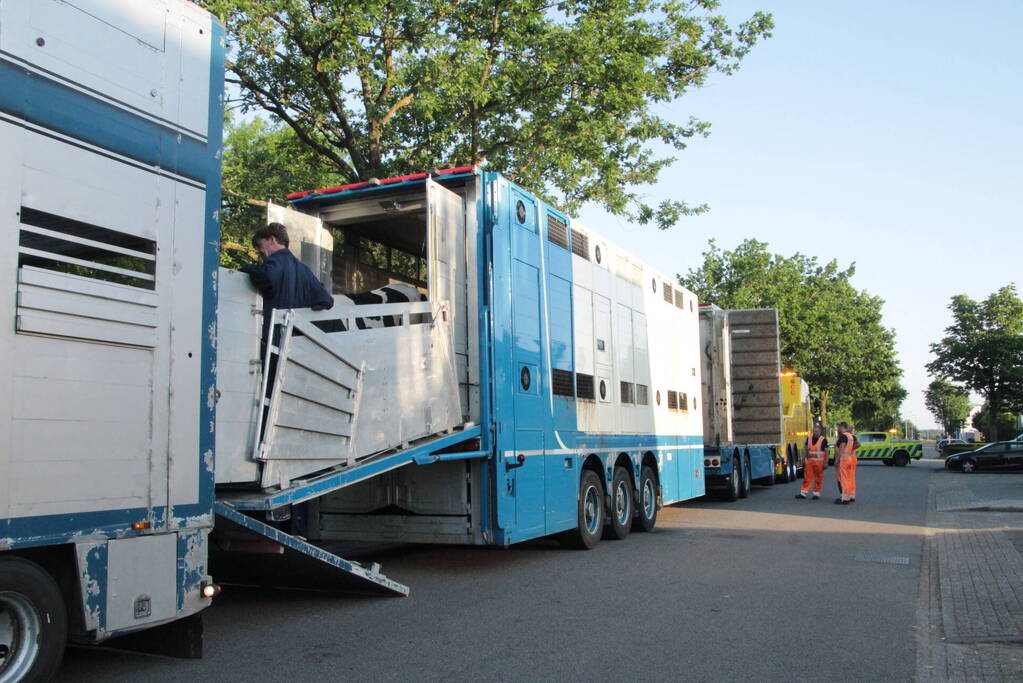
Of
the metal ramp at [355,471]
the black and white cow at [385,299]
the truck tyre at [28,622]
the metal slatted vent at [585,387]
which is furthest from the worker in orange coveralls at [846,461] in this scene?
the truck tyre at [28,622]

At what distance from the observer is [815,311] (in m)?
46.1

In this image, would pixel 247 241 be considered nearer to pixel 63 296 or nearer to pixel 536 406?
pixel 536 406

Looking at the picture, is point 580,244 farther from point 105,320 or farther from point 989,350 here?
point 989,350

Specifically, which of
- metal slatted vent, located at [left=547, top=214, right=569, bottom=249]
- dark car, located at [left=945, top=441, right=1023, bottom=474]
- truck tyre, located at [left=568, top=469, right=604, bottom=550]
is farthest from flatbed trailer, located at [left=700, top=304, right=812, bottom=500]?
dark car, located at [left=945, top=441, right=1023, bottom=474]

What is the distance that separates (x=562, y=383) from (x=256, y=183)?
10.7m

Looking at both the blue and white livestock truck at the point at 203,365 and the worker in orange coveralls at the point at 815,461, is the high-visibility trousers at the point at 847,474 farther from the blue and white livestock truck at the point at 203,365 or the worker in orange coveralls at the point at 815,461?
the blue and white livestock truck at the point at 203,365

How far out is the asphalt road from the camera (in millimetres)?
5395

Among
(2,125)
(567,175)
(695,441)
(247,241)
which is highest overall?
(567,175)

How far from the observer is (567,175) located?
19562 millimetres

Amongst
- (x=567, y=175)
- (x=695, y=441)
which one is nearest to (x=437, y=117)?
(x=567, y=175)

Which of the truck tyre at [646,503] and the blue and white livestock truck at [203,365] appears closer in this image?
the blue and white livestock truck at [203,365]

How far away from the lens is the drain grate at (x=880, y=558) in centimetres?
992

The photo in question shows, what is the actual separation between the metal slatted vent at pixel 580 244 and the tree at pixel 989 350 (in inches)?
1833

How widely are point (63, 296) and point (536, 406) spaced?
17.9 feet
